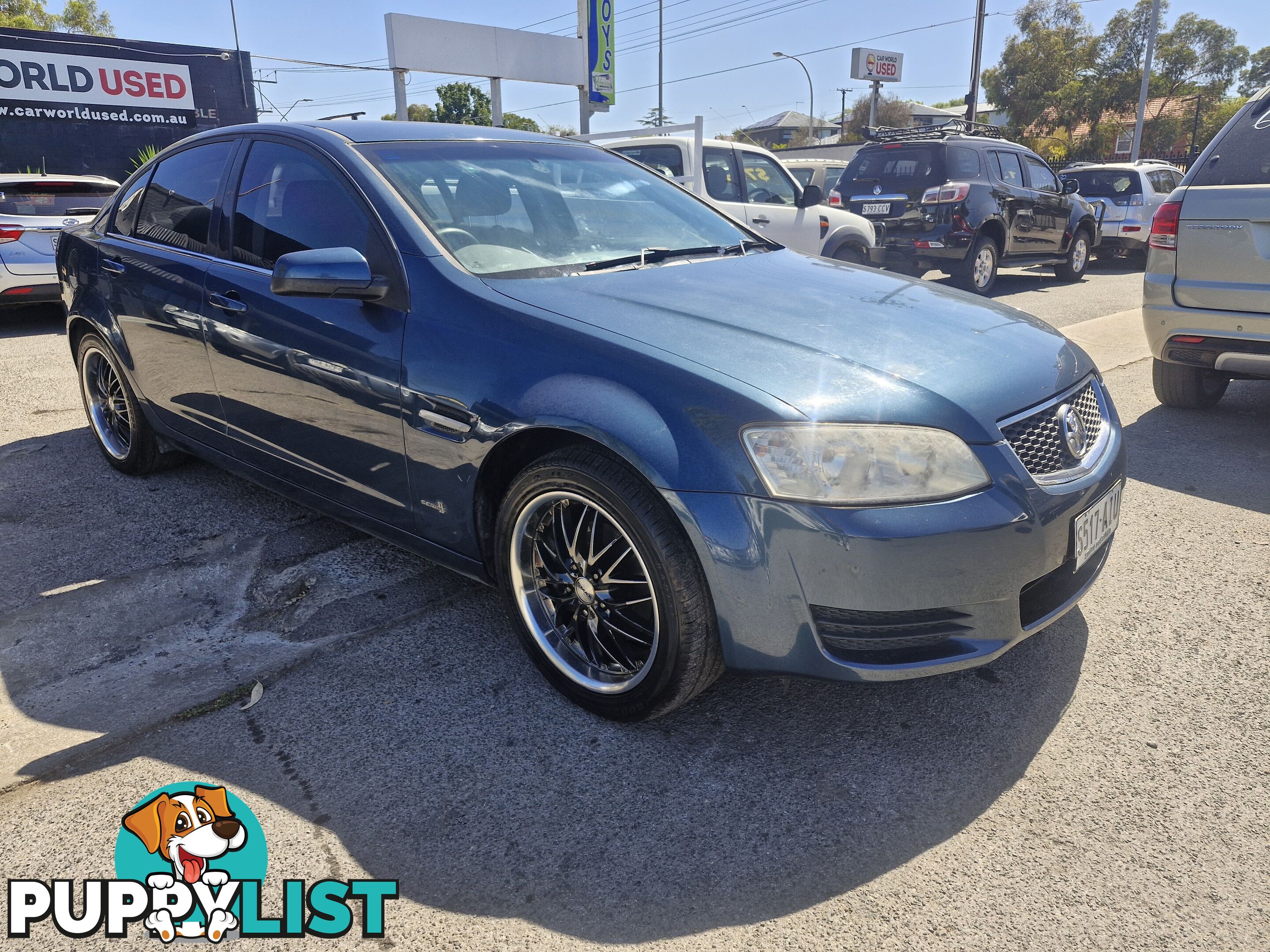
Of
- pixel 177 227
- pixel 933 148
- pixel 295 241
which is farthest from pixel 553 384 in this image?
pixel 933 148

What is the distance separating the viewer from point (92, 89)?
21266 mm

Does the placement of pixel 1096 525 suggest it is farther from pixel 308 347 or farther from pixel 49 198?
pixel 49 198

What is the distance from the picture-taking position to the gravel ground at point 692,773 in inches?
75.6

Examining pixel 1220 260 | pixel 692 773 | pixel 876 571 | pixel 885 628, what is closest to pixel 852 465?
pixel 876 571

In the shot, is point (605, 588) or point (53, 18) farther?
point (53, 18)

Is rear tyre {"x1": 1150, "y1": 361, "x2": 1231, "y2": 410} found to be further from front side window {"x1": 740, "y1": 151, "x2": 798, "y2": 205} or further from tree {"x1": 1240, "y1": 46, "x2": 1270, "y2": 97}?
tree {"x1": 1240, "y1": 46, "x2": 1270, "y2": 97}

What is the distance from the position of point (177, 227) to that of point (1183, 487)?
4623mm

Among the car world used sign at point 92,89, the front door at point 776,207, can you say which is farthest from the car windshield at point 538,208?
the car world used sign at point 92,89

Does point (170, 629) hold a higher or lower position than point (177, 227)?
lower

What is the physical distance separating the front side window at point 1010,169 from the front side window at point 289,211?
31.4 ft

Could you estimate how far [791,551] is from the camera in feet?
6.95

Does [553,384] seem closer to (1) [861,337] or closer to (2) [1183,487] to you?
(1) [861,337]

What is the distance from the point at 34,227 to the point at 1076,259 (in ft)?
40.8

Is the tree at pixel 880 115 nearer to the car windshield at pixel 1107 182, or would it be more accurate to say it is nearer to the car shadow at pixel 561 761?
the car windshield at pixel 1107 182
